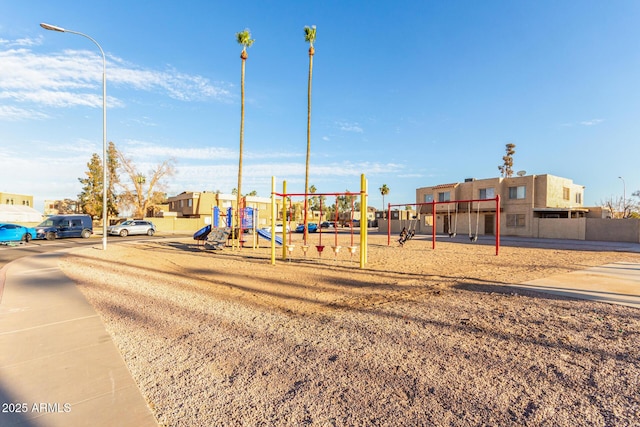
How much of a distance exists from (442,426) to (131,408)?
2.75 metres

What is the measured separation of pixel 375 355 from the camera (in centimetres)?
404

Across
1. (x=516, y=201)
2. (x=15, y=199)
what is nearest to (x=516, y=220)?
(x=516, y=201)

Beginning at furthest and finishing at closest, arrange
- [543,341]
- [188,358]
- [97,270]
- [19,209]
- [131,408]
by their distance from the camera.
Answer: [19,209]
[97,270]
[543,341]
[188,358]
[131,408]

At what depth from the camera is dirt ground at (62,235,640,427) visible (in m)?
2.90

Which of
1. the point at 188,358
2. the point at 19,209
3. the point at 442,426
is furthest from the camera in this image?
the point at 19,209

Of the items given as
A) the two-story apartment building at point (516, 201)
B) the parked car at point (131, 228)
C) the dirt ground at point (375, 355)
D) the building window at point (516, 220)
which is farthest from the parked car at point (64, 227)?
the building window at point (516, 220)

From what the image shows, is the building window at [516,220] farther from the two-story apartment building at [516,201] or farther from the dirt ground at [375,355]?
the dirt ground at [375,355]

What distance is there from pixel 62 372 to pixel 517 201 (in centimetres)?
4072

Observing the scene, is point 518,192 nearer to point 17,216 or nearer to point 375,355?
point 375,355

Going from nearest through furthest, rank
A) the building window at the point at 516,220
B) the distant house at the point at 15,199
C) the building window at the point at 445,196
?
1. the building window at the point at 516,220
2. the building window at the point at 445,196
3. the distant house at the point at 15,199

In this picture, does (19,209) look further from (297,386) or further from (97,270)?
(297,386)

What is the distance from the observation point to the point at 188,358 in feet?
13.1

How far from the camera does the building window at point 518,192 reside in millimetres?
35344

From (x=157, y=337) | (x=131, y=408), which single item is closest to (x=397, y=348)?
(x=131, y=408)
